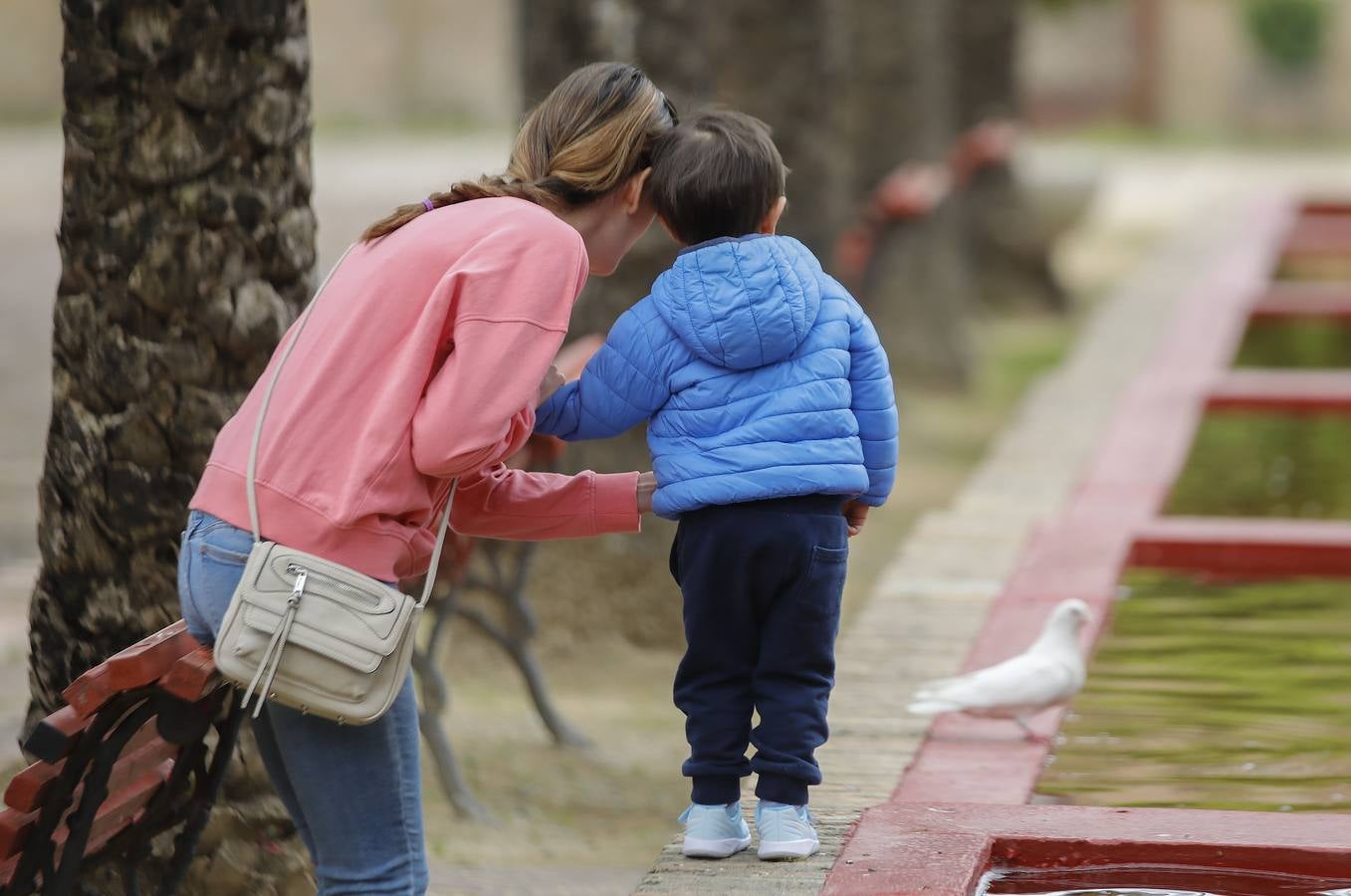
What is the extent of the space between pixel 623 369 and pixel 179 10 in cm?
113

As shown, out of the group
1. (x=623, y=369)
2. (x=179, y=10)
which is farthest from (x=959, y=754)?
(x=179, y=10)

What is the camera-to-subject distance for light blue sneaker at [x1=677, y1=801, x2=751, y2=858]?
11.3ft

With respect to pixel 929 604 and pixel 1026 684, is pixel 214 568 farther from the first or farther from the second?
pixel 929 604

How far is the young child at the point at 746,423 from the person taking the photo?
10.3 ft

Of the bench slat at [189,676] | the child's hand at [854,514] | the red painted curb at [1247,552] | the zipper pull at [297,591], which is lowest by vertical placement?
the red painted curb at [1247,552]

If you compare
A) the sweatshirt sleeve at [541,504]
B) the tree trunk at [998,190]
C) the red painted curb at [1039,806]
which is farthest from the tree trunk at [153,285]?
the tree trunk at [998,190]

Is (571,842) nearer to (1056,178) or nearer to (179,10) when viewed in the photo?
(179,10)

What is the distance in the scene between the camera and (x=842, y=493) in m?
3.25

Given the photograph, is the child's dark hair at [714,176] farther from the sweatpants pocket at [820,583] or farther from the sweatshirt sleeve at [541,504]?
the sweatpants pocket at [820,583]

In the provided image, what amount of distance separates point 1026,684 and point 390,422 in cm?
203

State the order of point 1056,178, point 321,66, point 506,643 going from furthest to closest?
point 321,66 < point 1056,178 < point 506,643

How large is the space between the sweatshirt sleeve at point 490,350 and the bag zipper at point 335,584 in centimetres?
20

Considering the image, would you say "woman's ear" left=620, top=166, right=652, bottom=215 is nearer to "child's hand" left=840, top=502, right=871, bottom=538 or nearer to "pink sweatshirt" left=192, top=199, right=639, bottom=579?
"pink sweatshirt" left=192, top=199, right=639, bottom=579

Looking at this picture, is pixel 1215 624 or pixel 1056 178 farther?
pixel 1056 178
